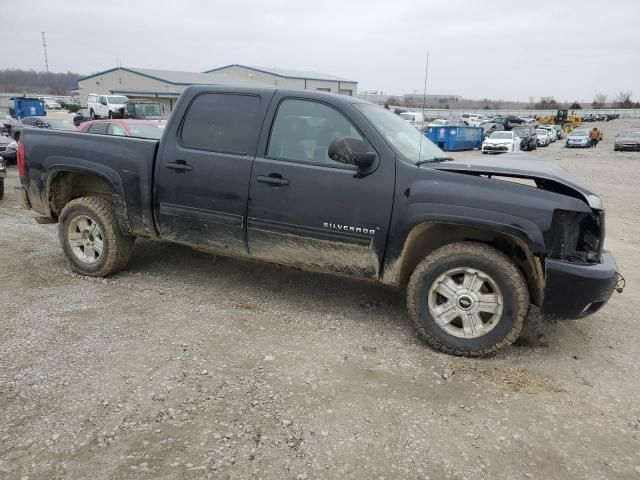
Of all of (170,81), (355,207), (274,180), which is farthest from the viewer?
(170,81)

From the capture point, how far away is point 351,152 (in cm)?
356

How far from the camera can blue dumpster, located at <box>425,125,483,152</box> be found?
94.7 feet

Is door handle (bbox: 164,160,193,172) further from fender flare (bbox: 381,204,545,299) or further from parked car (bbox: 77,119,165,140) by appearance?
parked car (bbox: 77,119,165,140)

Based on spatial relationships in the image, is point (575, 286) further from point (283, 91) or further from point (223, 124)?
point (223, 124)

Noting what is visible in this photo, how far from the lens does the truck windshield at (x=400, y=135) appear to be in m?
3.93

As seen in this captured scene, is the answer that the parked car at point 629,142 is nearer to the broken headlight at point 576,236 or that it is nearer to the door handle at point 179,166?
the broken headlight at point 576,236

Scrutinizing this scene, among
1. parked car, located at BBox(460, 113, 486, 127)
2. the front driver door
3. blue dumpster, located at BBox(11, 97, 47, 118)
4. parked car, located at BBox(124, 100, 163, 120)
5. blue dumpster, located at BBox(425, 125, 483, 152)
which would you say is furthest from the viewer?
parked car, located at BBox(460, 113, 486, 127)

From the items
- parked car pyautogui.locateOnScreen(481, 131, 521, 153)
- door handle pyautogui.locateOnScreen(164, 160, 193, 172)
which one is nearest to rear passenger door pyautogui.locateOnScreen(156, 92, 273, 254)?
door handle pyautogui.locateOnScreen(164, 160, 193, 172)

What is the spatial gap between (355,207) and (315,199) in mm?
337

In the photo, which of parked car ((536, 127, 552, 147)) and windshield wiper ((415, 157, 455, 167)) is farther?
parked car ((536, 127, 552, 147))

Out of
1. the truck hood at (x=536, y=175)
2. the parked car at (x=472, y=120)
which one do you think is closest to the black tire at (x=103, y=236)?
the truck hood at (x=536, y=175)

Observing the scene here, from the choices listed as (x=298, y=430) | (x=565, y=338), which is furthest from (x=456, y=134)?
(x=298, y=430)

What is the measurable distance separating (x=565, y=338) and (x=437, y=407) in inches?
66.0

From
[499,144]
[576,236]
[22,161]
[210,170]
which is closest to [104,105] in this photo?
[499,144]
